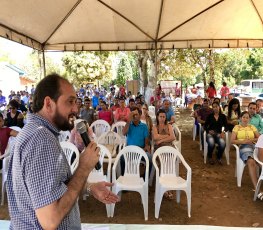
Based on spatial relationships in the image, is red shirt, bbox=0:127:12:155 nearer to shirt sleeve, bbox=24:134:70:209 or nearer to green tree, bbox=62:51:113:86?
shirt sleeve, bbox=24:134:70:209

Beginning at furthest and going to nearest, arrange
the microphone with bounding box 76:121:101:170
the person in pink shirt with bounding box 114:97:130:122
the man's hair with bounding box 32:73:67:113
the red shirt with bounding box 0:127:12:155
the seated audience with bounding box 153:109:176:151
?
the person in pink shirt with bounding box 114:97:130:122, the seated audience with bounding box 153:109:176:151, the red shirt with bounding box 0:127:12:155, the microphone with bounding box 76:121:101:170, the man's hair with bounding box 32:73:67:113

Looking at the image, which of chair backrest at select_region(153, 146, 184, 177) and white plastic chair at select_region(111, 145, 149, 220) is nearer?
white plastic chair at select_region(111, 145, 149, 220)

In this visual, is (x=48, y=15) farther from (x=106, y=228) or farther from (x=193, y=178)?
(x=106, y=228)

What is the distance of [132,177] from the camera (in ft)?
13.7

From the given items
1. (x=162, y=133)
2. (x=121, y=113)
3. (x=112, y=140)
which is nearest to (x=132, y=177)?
(x=162, y=133)

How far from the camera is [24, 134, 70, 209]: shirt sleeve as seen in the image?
3.43 ft

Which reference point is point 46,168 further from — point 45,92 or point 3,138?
point 3,138

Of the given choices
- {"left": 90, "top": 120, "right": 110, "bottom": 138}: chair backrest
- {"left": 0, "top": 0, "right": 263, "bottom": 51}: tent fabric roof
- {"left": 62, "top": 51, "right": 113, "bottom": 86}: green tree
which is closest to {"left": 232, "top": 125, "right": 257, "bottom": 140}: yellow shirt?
{"left": 0, "top": 0, "right": 263, "bottom": 51}: tent fabric roof

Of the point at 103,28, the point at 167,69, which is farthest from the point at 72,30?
the point at 167,69

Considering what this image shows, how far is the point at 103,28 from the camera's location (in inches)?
252

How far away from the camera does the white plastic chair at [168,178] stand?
3.83 m

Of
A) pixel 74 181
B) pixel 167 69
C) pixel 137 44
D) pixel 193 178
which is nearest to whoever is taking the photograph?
pixel 74 181

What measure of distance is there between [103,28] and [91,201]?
3810 millimetres

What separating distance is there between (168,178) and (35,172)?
325 centimetres
